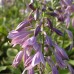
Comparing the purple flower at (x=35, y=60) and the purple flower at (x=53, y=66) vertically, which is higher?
the purple flower at (x=35, y=60)

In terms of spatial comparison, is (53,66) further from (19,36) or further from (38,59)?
(19,36)

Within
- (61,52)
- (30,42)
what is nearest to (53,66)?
(61,52)

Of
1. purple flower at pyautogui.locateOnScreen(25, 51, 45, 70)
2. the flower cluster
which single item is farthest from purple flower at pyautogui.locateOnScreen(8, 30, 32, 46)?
purple flower at pyautogui.locateOnScreen(25, 51, 45, 70)

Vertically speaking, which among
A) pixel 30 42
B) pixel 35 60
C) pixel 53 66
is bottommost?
pixel 53 66

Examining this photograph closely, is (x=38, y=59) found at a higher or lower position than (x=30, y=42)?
lower

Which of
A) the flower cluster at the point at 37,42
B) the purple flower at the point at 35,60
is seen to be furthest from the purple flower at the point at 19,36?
the purple flower at the point at 35,60

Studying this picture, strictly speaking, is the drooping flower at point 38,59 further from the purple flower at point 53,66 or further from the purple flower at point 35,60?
the purple flower at point 53,66

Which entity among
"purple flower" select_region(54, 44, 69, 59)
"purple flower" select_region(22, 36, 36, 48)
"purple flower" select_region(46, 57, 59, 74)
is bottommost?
"purple flower" select_region(46, 57, 59, 74)

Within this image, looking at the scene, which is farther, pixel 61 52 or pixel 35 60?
pixel 61 52

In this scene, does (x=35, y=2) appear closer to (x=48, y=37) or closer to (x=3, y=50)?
(x=48, y=37)

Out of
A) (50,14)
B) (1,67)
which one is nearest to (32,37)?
(50,14)

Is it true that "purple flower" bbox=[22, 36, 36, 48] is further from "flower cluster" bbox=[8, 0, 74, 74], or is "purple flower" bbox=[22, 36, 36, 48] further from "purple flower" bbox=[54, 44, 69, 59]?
"purple flower" bbox=[54, 44, 69, 59]
